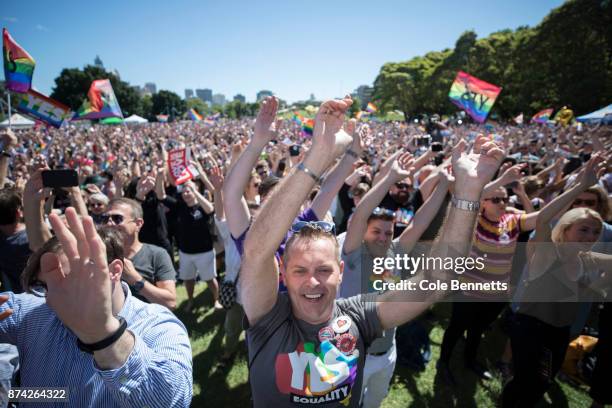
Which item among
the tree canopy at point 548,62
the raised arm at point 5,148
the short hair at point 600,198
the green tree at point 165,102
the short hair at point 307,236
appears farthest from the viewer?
the green tree at point 165,102

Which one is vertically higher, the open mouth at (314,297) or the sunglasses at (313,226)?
the sunglasses at (313,226)

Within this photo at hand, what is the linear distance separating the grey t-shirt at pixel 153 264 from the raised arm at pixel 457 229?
84.5 inches

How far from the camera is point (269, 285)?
141cm

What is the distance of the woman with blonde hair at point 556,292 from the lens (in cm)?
257

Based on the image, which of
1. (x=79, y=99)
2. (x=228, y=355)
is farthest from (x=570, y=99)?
(x=79, y=99)

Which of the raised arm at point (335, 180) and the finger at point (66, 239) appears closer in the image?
the finger at point (66, 239)

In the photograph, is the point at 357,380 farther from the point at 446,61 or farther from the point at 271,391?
the point at 446,61

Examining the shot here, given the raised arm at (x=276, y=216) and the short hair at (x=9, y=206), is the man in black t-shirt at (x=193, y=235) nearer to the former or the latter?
the short hair at (x=9, y=206)

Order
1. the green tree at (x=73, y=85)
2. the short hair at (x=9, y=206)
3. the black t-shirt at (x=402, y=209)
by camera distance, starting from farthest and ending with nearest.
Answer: the green tree at (x=73, y=85) < the black t-shirt at (x=402, y=209) < the short hair at (x=9, y=206)

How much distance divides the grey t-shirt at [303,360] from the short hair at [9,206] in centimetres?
279

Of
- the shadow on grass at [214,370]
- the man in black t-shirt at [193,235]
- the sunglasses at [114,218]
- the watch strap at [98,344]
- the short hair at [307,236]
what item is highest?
the short hair at [307,236]

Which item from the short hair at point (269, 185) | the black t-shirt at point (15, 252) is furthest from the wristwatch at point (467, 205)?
the black t-shirt at point (15, 252)

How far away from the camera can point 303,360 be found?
1456 mm

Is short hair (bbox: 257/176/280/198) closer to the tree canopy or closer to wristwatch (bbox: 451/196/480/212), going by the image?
wristwatch (bbox: 451/196/480/212)
